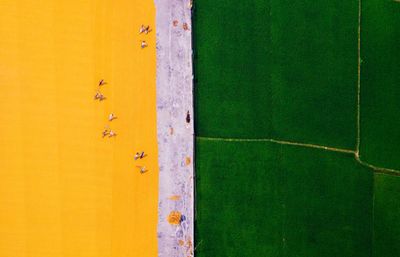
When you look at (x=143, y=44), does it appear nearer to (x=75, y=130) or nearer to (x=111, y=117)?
(x=111, y=117)

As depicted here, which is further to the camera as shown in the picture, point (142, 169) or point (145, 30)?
point (145, 30)

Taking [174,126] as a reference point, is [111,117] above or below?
above

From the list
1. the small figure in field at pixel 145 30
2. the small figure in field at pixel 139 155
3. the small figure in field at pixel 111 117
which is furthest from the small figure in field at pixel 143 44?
the small figure in field at pixel 139 155

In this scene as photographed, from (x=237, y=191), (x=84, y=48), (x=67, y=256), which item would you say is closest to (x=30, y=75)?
(x=84, y=48)

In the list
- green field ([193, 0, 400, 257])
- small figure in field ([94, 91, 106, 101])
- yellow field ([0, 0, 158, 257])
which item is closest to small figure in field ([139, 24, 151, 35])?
yellow field ([0, 0, 158, 257])

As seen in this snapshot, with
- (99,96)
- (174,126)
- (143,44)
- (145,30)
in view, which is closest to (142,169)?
(174,126)

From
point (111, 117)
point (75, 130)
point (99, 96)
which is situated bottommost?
point (75, 130)
